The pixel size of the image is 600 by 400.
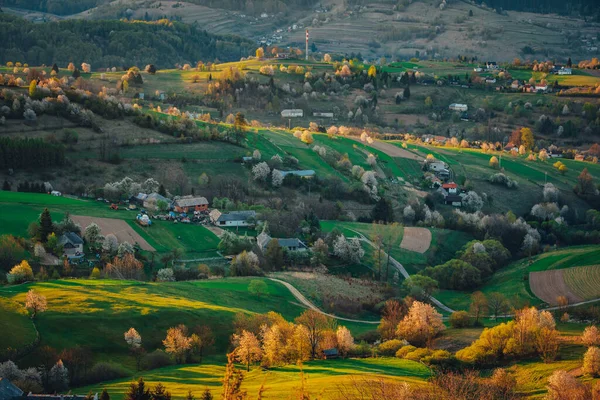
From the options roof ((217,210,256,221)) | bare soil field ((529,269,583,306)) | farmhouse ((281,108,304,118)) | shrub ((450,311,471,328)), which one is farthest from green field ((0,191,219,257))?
farmhouse ((281,108,304,118))

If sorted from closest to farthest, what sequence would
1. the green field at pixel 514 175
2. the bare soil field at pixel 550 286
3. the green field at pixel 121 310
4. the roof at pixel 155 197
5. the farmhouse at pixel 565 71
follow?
the green field at pixel 121 310
the bare soil field at pixel 550 286
the roof at pixel 155 197
the green field at pixel 514 175
the farmhouse at pixel 565 71

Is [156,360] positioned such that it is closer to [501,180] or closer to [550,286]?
[550,286]

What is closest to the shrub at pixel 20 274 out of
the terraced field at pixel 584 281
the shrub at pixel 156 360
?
the shrub at pixel 156 360

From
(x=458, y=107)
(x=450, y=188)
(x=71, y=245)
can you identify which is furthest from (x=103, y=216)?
(x=458, y=107)

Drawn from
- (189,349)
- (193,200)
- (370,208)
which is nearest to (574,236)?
(370,208)

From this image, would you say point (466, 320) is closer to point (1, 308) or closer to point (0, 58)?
point (1, 308)

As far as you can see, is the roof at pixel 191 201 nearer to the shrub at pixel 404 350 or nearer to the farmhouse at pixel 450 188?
the farmhouse at pixel 450 188
